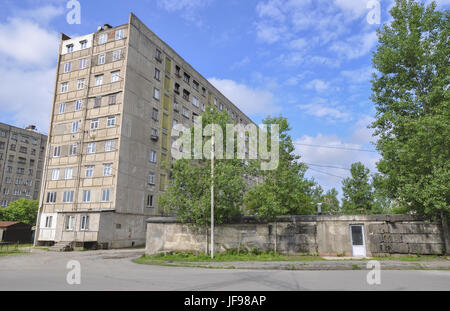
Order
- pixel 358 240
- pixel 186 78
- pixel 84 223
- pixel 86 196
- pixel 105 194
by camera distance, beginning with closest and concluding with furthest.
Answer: pixel 358 240 → pixel 84 223 → pixel 105 194 → pixel 86 196 → pixel 186 78

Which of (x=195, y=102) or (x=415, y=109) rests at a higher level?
(x=195, y=102)

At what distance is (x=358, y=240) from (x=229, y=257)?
815 cm

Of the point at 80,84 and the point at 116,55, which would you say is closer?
the point at 116,55

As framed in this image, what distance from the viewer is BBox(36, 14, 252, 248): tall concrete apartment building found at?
31.9 metres

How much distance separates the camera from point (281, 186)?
69.4 feet

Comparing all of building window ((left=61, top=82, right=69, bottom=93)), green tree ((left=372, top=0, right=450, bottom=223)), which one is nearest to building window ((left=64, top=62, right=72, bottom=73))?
Answer: building window ((left=61, top=82, right=69, bottom=93))

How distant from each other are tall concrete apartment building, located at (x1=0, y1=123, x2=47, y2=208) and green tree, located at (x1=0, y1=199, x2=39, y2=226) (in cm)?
835

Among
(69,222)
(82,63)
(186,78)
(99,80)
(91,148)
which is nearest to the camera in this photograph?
(69,222)

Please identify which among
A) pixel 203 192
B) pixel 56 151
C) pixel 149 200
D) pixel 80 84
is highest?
pixel 80 84

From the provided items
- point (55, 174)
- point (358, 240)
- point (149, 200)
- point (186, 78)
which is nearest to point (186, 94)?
point (186, 78)

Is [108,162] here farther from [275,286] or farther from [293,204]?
[275,286]

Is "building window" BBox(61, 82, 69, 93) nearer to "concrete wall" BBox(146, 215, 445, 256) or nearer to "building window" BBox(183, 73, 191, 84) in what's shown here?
"building window" BBox(183, 73, 191, 84)

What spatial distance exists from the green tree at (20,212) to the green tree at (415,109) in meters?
59.1

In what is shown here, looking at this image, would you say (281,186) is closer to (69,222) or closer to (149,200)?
(149,200)
